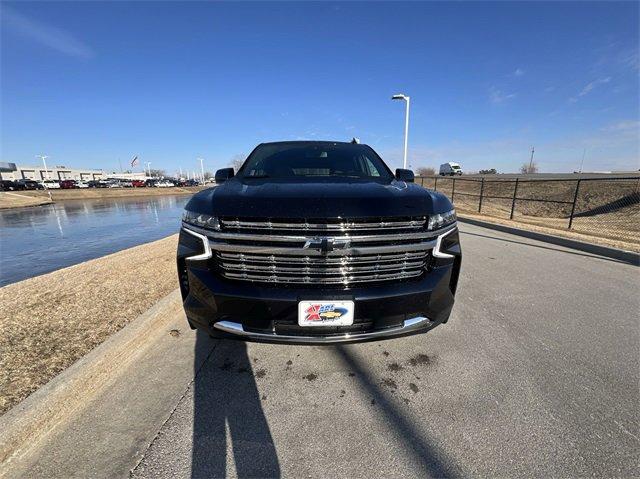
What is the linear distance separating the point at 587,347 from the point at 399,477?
2.34 m

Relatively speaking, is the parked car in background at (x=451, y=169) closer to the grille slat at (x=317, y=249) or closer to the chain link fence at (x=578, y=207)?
the chain link fence at (x=578, y=207)

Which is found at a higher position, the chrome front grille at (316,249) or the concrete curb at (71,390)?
the chrome front grille at (316,249)

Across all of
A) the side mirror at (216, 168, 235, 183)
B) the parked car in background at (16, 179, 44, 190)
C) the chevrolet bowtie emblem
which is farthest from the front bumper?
the parked car in background at (16, 179, 44, 190)

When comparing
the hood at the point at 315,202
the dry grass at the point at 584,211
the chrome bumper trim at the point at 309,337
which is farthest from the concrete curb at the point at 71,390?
the dry grass at the point at 584,211

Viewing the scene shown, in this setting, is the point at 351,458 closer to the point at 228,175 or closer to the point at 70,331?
the point at 70,331

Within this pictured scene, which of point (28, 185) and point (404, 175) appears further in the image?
point (28, 185)

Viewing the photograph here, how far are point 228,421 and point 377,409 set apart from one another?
0.96 meters

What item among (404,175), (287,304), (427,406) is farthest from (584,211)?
(287,304)

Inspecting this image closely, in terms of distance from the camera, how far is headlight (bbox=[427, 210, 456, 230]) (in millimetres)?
2133

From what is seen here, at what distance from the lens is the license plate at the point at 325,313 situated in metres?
1.91

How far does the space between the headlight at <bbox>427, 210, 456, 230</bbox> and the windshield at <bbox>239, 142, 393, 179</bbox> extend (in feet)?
3.64

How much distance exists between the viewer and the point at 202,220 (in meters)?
2.06

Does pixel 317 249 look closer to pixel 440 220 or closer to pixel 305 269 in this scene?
pixel 305 269

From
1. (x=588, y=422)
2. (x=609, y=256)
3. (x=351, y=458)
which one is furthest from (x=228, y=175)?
(x=609, y=256)
